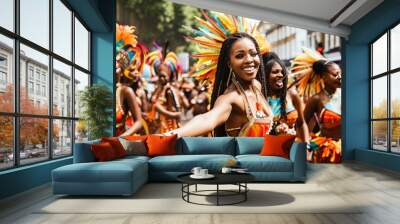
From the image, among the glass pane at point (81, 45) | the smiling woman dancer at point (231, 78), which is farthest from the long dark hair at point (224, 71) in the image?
the glass pane at point (81, 45)

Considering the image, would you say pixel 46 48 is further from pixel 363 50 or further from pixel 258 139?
pixel 363 50

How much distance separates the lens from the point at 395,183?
18.5 feet

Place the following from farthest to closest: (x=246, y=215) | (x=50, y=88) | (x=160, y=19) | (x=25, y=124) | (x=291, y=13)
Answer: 1. (x=160, y=19)
2. (x=291, y=13)
3. (x=50, y=88)
4. (x=25, y=124)
5. (x=246, y=215)

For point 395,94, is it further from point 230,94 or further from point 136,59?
point 136,59

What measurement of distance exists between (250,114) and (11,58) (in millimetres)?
5192

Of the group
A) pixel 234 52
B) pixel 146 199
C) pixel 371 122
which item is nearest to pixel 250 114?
pixel 234 52

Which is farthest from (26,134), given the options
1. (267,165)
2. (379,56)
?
(379,56)

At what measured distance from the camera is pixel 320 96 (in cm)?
879

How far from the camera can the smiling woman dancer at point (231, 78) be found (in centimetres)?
855

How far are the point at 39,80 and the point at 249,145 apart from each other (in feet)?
11.4

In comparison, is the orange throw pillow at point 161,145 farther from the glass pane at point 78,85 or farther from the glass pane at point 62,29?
the glass pane at point 62,29

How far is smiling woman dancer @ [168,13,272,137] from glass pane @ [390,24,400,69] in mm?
2655

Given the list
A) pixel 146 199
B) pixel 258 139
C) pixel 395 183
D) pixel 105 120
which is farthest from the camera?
pixel 105 120

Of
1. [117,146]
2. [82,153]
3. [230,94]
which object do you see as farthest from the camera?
[230,94]
